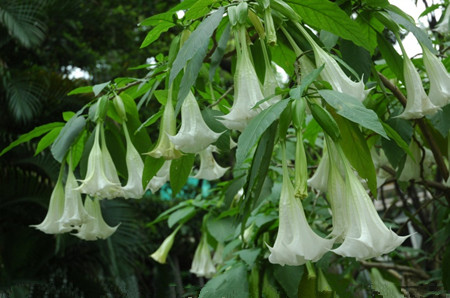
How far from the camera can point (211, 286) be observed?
43.2 inches

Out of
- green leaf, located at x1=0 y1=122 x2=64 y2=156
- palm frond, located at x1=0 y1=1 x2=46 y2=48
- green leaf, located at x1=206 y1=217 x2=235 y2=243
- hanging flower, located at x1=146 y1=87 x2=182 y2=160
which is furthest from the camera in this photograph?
palm frond, located at x1=0 y1=1 x2=46 y2=48

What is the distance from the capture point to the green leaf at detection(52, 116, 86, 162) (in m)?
0.97

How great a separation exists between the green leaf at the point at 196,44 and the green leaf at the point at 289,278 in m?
0.52

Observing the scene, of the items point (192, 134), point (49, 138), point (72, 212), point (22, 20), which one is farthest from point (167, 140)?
point (22, 20)

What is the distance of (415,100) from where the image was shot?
2.90 feet

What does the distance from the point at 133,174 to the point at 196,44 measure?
33 cm

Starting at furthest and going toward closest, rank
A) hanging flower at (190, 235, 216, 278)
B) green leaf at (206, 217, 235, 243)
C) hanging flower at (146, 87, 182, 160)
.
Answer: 1. hanging flower at (190, 235, 216, 278)
2. green leaf at (206, 217, 235, 243)
3. hanging flower at (146, 87, 182, 160)

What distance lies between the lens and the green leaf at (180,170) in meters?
0.94

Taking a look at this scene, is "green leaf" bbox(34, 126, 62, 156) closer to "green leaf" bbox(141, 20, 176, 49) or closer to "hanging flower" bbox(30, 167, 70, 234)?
"hanging flower" bbox(30, 167, 70, 234)

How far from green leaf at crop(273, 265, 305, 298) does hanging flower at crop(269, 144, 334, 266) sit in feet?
1.33

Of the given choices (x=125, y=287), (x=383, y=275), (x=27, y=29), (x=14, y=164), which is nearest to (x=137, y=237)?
(x=14, y=164)

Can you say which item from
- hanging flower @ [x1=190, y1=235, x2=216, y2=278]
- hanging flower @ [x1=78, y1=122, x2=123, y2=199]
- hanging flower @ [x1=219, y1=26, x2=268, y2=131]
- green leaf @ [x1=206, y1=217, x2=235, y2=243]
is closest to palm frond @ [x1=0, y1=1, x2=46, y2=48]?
hanging flower @ [x1=190, y1=235, x2=216, y2=278]

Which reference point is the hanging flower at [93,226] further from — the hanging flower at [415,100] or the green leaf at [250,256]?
the hanging flower at [415,100]

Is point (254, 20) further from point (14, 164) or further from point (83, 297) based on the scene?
point (14, 164)
